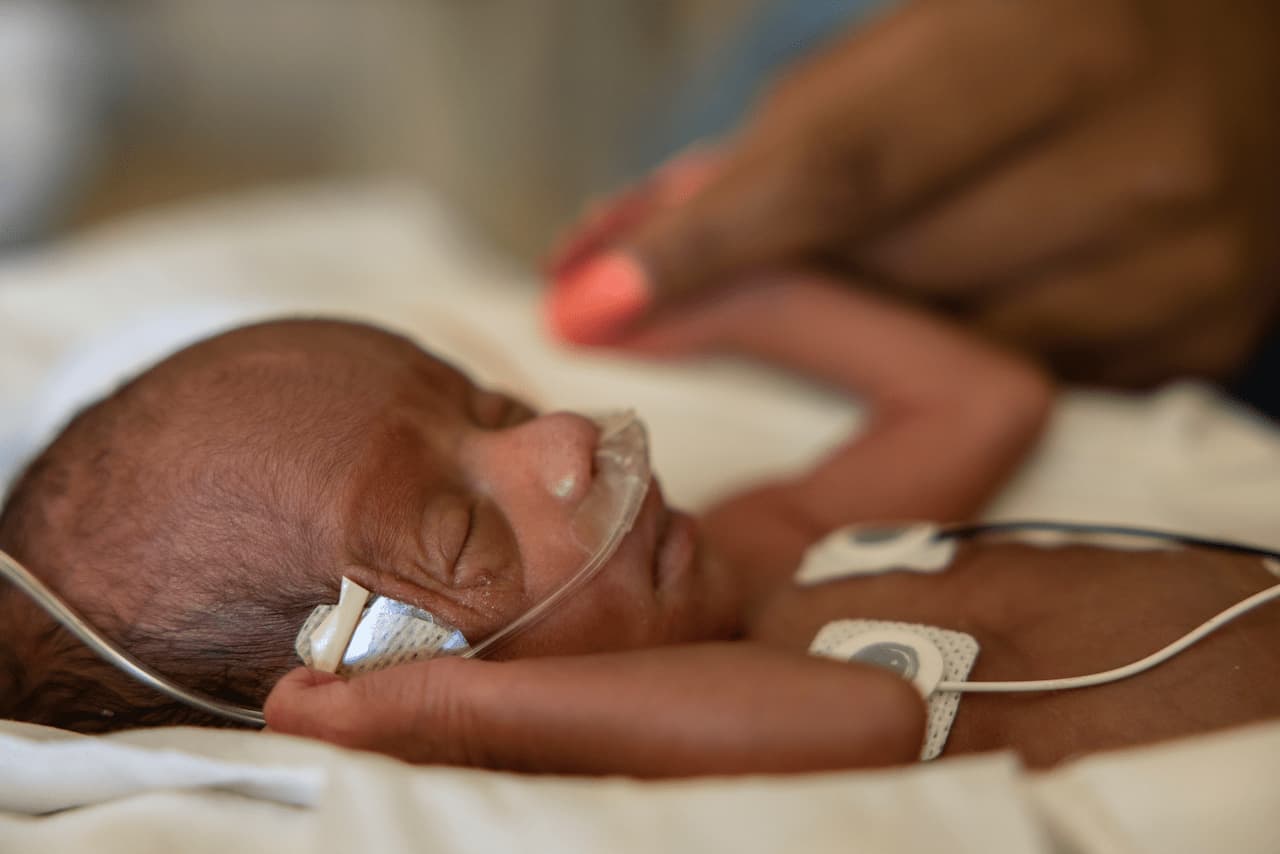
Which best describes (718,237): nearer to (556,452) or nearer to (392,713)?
(556,452)

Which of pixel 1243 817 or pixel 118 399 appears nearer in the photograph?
pixel 1243 817

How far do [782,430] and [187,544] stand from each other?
85cm

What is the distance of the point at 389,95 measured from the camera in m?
3.68

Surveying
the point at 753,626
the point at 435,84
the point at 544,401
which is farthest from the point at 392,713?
the point at 435,84

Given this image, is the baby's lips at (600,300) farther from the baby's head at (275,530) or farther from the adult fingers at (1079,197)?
the baby's head at (275,530)

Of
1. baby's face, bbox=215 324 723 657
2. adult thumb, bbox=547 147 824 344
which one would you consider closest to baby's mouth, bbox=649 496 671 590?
baby's face, bbox=215 324 723 657

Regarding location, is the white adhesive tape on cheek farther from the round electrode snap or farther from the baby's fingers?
the round electrode snap

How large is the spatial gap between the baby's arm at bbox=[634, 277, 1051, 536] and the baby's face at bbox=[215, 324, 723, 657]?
0.33 meters

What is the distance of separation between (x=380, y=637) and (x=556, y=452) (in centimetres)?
21

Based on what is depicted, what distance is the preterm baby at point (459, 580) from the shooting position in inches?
30.6

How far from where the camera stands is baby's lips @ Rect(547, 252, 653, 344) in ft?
4.66

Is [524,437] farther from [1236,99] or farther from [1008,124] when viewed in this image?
[1236,99]

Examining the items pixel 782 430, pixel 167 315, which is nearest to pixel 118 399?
pixel 167 315

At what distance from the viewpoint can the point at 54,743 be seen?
0.75 m
